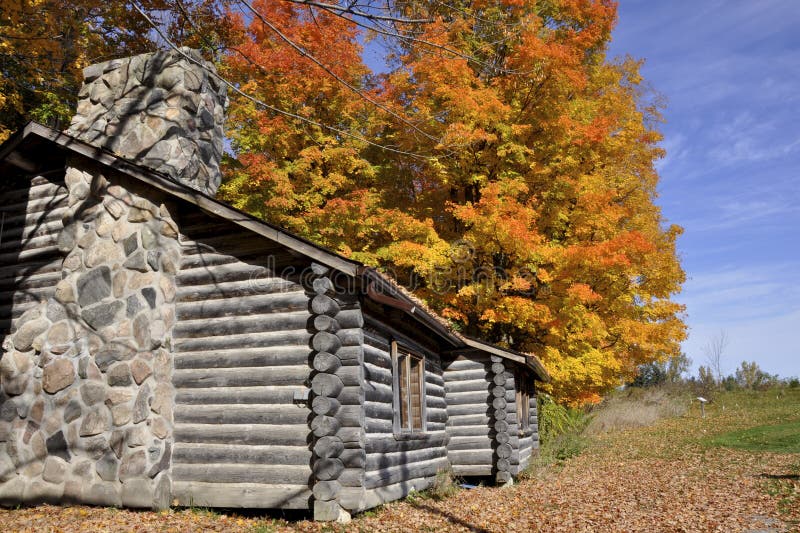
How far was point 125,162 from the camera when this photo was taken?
34.8ft

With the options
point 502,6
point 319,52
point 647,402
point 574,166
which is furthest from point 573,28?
point 647,402

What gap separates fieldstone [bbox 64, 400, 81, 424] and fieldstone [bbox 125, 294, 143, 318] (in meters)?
1.62

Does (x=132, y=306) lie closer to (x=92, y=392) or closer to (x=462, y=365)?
(x=92, y=392)

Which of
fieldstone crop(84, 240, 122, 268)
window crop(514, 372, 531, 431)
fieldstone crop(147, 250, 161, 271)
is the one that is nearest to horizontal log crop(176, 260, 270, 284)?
fieldstone crop(147, 250, 161, 271)

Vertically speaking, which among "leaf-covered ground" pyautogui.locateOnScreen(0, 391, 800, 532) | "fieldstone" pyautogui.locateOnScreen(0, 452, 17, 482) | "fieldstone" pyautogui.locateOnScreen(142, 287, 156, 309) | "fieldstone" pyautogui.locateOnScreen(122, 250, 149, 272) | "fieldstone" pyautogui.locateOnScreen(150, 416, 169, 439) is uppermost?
"fieldstone" pyautogui.locateOnScreen(122, 250, 149, 272)

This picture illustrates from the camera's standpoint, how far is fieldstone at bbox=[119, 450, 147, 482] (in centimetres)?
980

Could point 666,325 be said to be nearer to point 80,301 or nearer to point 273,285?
point 273,285

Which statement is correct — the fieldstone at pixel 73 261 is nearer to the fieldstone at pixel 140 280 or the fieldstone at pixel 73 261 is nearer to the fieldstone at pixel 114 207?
the fieldstone at pixel 114 207

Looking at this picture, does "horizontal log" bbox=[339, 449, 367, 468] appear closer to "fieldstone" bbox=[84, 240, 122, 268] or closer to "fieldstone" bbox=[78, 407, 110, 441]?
"fieldstone" bbox=[78, 407, 110, 441]

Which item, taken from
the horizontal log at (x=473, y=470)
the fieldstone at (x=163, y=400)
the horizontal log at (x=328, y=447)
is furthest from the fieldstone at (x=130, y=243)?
the horizontal log at (x=473, y=470)

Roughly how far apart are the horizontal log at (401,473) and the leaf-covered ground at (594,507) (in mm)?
464

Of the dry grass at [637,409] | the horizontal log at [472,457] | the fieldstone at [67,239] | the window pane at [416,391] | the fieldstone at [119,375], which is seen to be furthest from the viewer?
the dry grass at [637,409]

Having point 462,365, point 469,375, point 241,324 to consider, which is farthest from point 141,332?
point 469,375

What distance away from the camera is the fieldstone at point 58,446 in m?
10.0
